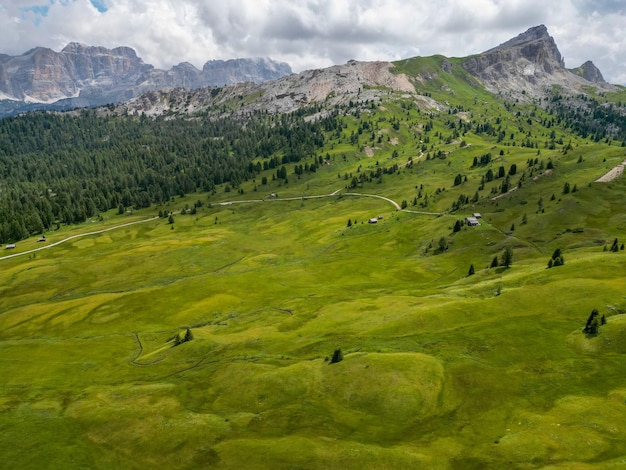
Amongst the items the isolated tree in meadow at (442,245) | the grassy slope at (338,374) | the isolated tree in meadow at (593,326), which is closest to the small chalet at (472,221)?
the isolated tree in meadow at (442,245)

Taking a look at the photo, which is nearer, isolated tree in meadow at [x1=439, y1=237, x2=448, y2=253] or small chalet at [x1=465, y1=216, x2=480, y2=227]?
isolated tree in meadow at [x1=439, y1=237, x2=448, y2=253]

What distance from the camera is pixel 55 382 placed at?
3393 inches

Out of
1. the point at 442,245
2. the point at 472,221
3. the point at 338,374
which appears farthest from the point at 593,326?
the point at 472,221

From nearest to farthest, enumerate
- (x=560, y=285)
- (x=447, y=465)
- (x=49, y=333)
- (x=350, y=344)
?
(x=447, y=465)
(x=350, y=344)
(x=560, y=285)
(x=49, y=333)

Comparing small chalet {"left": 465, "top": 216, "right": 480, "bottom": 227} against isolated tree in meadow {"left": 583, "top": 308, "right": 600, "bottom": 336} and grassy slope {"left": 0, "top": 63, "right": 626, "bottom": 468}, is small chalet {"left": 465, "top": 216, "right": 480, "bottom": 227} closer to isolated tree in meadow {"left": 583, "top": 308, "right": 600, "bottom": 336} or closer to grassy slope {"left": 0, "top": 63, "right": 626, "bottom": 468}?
grassy slope {"left": 0, "top": 63, "right": 626, "bottom": 468}

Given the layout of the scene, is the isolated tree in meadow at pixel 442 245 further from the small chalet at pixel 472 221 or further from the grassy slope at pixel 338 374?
the grassy slope at pixel 338 374

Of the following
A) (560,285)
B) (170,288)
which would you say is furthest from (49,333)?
(560,285)

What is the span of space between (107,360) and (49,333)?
4380 cm

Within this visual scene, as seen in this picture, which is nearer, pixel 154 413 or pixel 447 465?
pixel 447 465

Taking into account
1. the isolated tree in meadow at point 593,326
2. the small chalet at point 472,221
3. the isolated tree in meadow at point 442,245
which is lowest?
the isolated tree in meadow at point 442,245

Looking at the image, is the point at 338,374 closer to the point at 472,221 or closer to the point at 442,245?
the point at 442,245

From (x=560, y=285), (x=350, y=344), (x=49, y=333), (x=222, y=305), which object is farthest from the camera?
(x=222, y=305)

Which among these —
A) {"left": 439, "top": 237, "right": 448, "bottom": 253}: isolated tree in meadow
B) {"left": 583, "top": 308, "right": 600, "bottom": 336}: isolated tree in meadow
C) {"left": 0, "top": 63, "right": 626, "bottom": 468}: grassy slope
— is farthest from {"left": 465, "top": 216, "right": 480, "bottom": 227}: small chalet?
{"left": 583, "top": 308, "right": 600, "bottom": 336}: isolated tree in meadow

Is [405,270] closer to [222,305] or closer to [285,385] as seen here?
[222,305]
